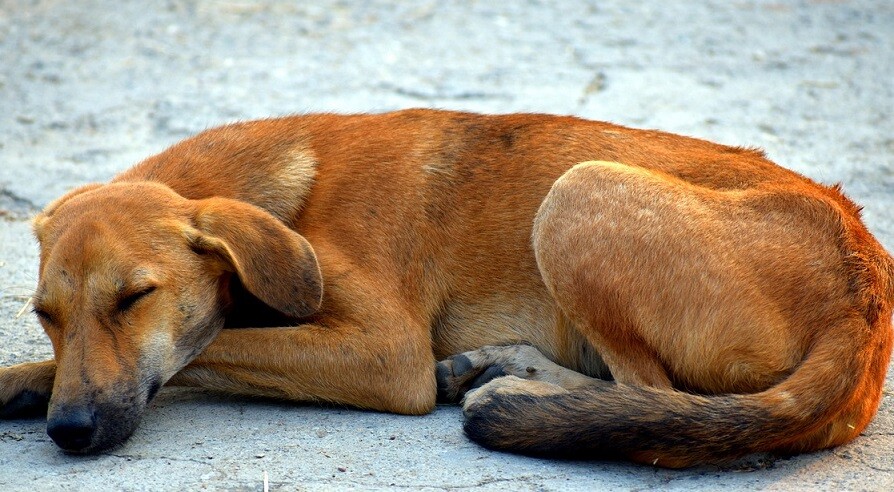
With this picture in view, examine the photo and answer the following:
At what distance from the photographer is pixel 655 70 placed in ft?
27.9

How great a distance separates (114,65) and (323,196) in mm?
4889

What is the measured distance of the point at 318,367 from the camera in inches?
158

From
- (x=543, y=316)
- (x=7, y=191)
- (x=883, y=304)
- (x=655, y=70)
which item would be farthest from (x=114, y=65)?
(x=883, y=304)

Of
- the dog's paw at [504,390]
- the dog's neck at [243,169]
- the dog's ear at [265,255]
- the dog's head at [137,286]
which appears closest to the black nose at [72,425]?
the dog's head at [137,286]

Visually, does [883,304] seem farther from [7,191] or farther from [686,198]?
[7,191]

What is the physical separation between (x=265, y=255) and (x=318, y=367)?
0.49m

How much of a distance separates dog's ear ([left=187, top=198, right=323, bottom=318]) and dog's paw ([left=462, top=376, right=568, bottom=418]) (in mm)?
637

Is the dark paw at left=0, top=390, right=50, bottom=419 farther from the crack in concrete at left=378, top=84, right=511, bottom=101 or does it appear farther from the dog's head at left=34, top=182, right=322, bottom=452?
the crack in concrete at left=378, top=84, right=511, bottom=101

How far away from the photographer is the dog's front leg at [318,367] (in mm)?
4012

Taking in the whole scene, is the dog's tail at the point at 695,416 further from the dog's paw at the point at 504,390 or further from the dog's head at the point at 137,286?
the dog's head at the point at 137,286

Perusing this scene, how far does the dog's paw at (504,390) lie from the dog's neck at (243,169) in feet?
3.24

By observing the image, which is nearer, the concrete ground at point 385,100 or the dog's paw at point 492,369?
the concrete ground at point 385,100

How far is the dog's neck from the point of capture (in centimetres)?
423

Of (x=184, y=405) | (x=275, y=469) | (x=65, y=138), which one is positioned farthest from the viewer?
(x=65, y=138)
